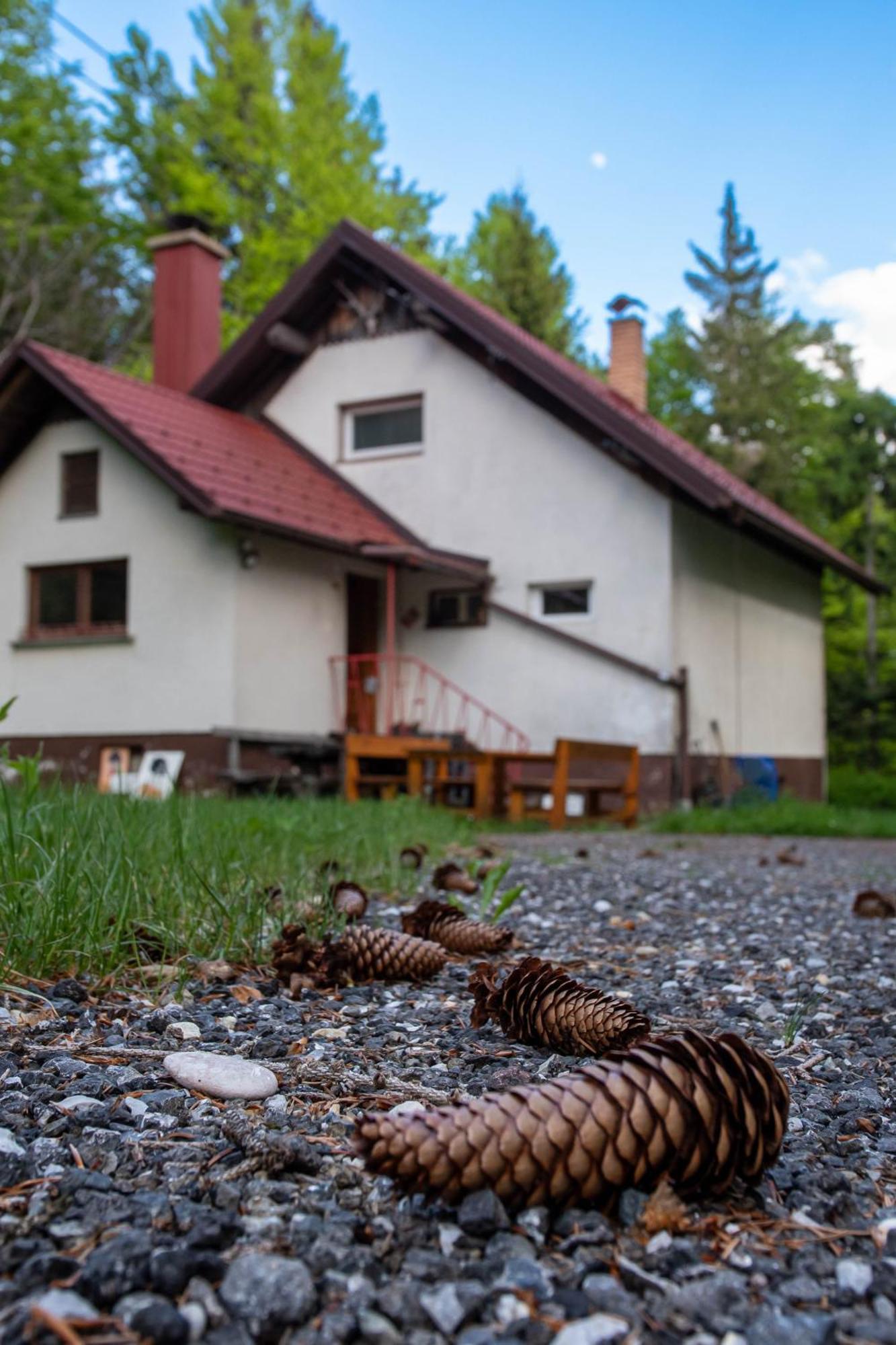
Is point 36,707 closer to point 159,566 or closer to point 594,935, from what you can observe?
point 159,566

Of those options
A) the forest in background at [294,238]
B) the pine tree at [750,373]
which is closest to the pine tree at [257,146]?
the forest in background at [294,238]

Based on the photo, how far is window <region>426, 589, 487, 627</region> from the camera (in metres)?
13.0

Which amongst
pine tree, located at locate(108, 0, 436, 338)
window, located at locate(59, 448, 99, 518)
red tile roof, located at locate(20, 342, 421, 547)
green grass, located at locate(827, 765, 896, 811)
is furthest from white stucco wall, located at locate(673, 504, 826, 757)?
pine tree, located at locate(108, 0, 436, 338)

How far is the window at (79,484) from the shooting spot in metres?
12.4

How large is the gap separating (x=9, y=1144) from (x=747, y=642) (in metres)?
13.5

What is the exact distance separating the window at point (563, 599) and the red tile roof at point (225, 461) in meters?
1.70

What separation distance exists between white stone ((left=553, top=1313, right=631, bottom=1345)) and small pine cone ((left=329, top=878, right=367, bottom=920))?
2044mm

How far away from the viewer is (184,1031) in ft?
7.04

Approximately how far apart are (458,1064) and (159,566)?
408 inches

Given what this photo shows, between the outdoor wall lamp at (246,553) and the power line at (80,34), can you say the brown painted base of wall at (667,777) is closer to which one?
Result: the outdoor wall lamp at (246,553)

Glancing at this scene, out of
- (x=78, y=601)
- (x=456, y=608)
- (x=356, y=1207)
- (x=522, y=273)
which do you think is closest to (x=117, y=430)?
(x=78, y=601)

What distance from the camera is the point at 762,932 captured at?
12.1ft

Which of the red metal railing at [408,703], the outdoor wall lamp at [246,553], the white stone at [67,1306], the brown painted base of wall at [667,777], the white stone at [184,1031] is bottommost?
the white stone at [67,1306]

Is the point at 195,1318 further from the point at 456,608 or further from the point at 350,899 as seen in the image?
the point at 456,608
